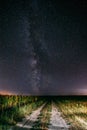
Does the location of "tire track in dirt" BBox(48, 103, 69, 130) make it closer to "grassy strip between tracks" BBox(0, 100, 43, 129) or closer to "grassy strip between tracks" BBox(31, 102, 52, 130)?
"grassy strip between tracks" BBox(31, 102, 52, 130)

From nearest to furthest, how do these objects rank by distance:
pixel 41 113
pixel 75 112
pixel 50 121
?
1. pixel 50 121
2. pixel 75 112
3. pixel 41 113

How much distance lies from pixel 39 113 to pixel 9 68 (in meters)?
2.52

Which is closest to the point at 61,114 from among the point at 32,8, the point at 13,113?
the point at 13,113

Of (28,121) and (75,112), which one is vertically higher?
(75,112)

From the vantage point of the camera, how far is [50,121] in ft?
31.8

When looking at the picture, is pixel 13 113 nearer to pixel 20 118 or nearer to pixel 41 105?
pixel 20 118

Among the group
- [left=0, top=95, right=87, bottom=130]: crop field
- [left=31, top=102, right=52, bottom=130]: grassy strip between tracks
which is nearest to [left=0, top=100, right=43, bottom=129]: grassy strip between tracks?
[left=0, top=95, right=87, bottom=130]: crop field

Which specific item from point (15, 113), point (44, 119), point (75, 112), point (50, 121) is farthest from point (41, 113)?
point (75, 112)

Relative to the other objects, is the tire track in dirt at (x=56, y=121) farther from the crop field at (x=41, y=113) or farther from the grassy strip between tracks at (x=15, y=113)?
the grassy strip between tracks at (x=15, y=113)

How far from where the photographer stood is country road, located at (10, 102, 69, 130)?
31.4 feet

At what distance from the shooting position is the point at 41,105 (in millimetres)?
9812

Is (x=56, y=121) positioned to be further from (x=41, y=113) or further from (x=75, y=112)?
(x=75, y=112)

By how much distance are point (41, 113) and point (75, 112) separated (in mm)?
1027

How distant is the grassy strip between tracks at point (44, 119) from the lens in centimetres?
948
